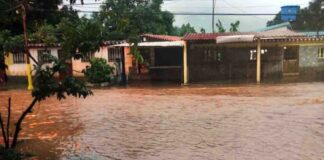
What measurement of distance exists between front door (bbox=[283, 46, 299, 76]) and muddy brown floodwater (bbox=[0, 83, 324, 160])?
22.4 feet

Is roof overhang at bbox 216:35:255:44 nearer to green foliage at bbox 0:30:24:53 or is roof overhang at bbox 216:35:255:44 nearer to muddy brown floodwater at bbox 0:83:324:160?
muddy brown floodwater at bbox 0:83:324:160

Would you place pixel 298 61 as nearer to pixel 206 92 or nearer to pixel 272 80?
pixel 272 80

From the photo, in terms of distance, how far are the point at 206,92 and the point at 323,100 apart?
18.5 ft

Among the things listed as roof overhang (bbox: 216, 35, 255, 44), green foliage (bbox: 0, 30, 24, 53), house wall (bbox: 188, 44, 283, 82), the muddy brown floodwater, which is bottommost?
the muddy brown floodwater

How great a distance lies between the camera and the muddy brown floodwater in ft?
31.1

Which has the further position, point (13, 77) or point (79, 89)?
point (13, 77)

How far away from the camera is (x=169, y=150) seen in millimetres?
9617

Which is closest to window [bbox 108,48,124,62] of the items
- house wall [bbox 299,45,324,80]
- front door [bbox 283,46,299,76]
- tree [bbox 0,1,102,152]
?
front door [bbox 283,46,299,76]

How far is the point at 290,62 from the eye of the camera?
88.6 feet

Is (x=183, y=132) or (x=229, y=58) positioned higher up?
(x=229, y=58)

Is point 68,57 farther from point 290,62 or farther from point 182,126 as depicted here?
point 290,62

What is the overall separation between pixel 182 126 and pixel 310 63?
56.7ft

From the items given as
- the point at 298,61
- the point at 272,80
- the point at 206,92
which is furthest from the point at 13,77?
the point at 298,61

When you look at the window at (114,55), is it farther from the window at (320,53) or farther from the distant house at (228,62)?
the window at (320,53)
